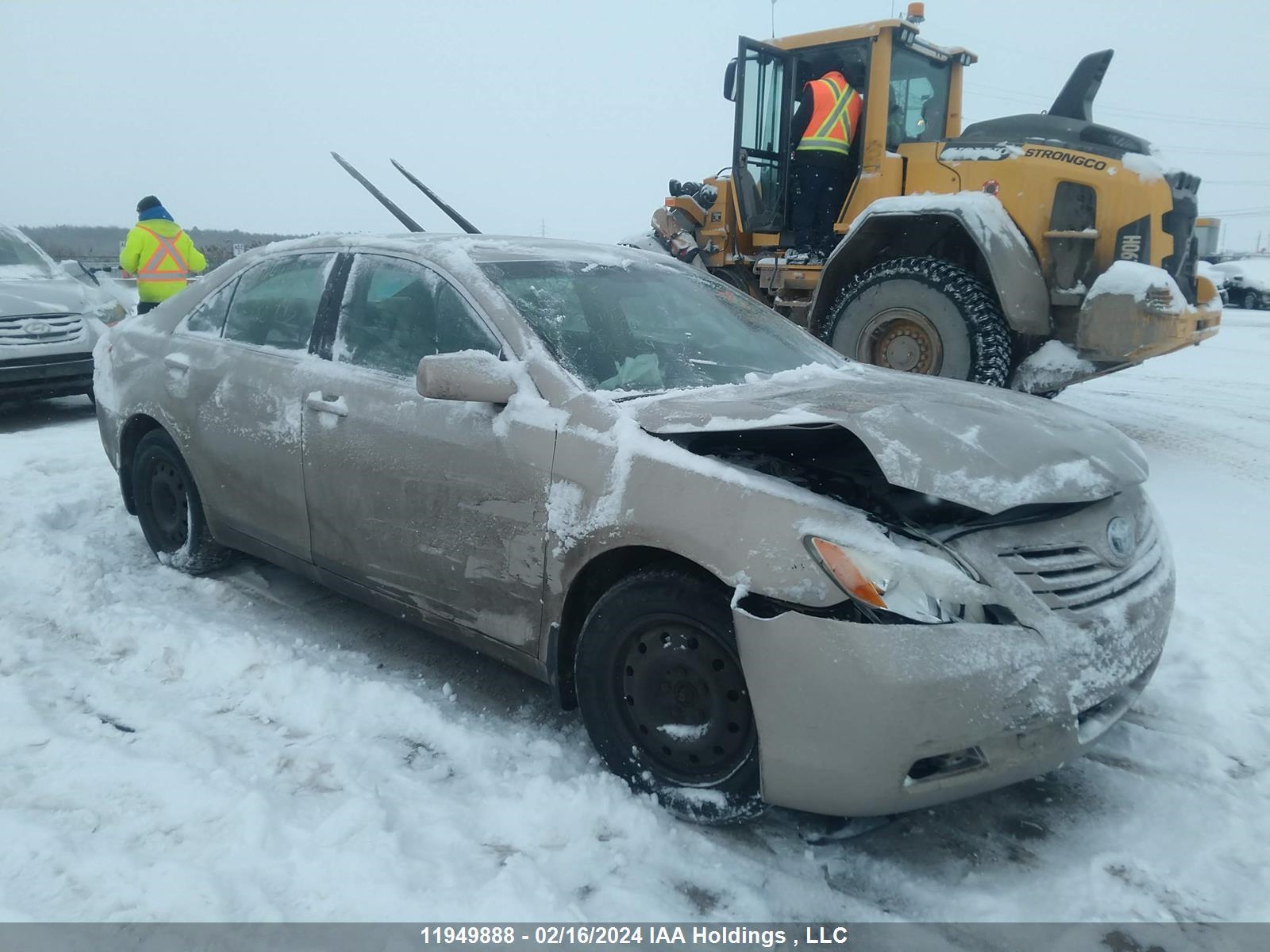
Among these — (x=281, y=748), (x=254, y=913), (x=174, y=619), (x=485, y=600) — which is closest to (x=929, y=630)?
(x=485, y=600)

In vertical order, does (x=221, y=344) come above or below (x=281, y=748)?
above

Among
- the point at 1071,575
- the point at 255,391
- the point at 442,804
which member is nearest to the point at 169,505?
the point at 255,391

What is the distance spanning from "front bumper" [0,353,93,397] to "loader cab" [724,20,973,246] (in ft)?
19.5

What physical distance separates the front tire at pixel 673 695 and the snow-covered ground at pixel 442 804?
4.4 inches

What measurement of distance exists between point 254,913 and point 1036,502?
2.24m

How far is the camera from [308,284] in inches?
147

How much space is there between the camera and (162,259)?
840cm

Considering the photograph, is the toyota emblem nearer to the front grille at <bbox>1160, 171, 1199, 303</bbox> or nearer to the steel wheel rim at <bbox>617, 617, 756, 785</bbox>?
the steel wheel rim at <bbox>617, 617, 756, 785</bbox>

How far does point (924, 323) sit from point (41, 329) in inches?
287

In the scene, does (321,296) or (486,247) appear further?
(321,296)

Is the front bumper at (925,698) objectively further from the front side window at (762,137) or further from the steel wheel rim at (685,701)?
the front side window at (762,137)

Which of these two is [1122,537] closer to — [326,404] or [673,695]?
[673,695]

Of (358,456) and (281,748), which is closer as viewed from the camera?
(281,748)

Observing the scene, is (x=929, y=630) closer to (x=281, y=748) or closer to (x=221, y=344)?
(x=281, y=748)
